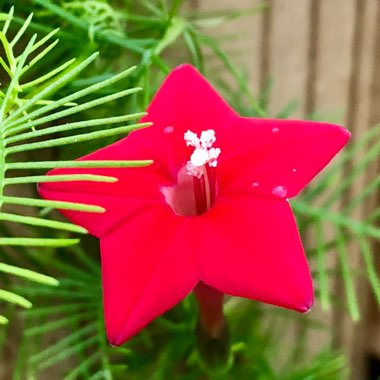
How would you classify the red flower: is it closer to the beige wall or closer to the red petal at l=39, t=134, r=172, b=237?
the red petal at l=39, t=134, r=172, b=237

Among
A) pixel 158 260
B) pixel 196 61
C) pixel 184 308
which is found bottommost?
pixel 184 308

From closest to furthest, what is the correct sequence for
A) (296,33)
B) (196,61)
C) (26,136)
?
1. (26,136)
2. (196,61)
3. (296,33)

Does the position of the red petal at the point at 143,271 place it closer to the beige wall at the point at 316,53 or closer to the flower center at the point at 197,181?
the flower center at the point at 197,181

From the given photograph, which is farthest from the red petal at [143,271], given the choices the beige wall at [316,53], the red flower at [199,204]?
the beige wall at [316,53]

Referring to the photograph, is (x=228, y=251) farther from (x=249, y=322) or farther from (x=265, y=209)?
(x=249, y=322)

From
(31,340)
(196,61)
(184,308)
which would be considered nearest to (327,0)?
(196,61)

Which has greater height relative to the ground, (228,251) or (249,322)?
(228,251)

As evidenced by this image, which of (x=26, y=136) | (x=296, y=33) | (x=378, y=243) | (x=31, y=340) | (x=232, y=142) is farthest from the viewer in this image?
(x=378, y=243)
